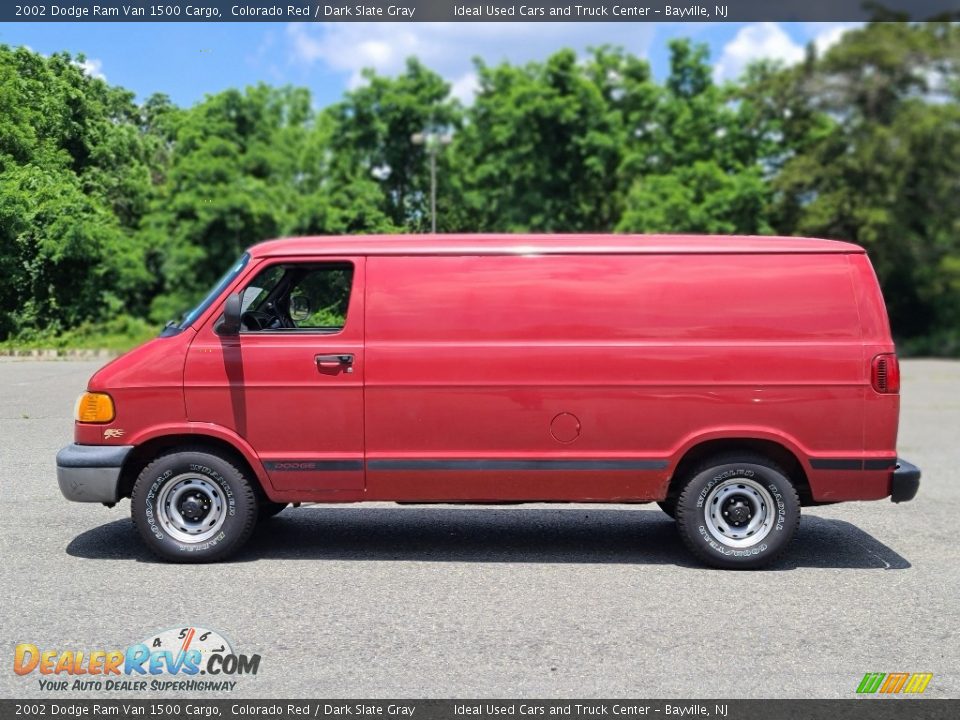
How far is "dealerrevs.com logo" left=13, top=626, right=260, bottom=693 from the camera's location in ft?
14.1

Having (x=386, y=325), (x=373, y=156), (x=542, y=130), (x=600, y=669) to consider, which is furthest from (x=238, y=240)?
(x=600, y=669)

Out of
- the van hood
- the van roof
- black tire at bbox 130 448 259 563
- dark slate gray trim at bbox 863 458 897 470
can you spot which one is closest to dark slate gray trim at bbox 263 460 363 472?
black tire at bbox 130 448 259 563

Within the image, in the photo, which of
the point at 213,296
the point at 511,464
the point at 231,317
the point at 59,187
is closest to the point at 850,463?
the point at 511,464

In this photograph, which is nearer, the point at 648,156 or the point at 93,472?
the point at 93,472

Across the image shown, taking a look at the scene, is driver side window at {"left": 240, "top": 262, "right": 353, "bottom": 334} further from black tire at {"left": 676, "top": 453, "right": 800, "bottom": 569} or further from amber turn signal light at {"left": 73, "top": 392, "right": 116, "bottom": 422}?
black tire at {"left": 676, "top": 453, "right": 800, "bottom": 569}

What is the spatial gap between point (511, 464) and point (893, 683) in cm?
264

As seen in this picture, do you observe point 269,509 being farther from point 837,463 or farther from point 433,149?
point 433,149

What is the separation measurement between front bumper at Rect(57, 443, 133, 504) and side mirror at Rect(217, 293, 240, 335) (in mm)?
956

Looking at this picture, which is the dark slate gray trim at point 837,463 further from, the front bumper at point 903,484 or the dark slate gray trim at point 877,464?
the front bumper at point 903,484

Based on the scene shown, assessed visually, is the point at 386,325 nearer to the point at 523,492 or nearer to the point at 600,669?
the point at 523,492

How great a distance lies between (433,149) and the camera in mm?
29141

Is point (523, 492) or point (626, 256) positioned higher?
point (626, 256)

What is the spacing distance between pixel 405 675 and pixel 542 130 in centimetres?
3847
